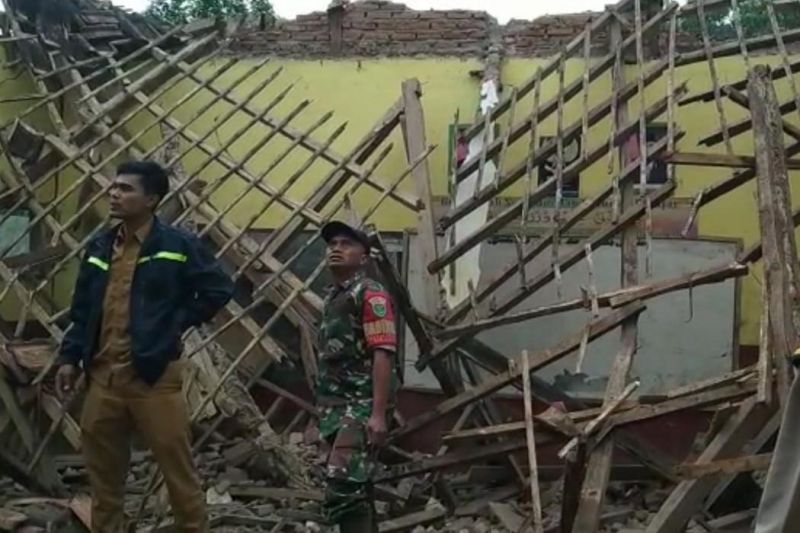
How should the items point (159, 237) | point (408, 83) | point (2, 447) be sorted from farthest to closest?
1. point (408, 83)
2. point (2, 447)
3. point (159, 237)

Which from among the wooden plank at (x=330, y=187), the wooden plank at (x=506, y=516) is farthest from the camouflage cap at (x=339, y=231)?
the wooden plank at (x=330, y=187)

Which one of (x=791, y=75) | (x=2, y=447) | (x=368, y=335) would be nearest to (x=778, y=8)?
(x=791, y=75)

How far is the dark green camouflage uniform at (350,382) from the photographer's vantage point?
4.50 metres

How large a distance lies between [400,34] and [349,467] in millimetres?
5294

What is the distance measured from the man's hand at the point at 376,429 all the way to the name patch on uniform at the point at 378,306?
393 millimetres

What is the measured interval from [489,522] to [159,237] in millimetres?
2706

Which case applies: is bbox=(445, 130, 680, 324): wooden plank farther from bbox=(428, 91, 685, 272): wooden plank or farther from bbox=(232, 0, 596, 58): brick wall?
bbox=(232, 0, 596, 58): brick wall

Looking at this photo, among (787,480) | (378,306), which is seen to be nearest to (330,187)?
(378,306)

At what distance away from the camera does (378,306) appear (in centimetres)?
452

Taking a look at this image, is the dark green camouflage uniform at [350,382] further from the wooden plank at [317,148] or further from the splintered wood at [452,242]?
the wooden plank at [317,148]

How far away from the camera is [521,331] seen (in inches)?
317

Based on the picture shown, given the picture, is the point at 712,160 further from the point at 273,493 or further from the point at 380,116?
the point at 380,116

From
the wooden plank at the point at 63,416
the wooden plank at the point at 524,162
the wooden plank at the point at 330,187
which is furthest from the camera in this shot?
the wooden plank at the point at 330,187

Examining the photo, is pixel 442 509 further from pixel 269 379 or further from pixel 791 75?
pixel 791 75
